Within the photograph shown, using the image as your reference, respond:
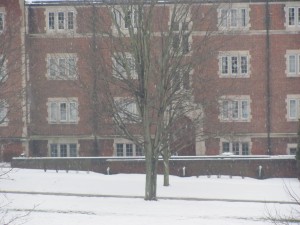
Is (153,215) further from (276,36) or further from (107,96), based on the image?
(276,36)

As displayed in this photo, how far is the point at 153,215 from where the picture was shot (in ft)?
59.1

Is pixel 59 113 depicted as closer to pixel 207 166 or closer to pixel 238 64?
pixel 207 166

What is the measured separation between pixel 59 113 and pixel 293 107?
15816 millimetres

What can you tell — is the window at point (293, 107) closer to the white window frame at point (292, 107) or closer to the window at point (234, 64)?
the white window frame at point (292, 107)

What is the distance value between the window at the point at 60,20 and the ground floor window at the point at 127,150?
8.47 meters

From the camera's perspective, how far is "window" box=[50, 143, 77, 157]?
35281 millimetres

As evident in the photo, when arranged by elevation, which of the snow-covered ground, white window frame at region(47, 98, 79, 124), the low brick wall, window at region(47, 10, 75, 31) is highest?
window at region(47, 10, 75, 31)

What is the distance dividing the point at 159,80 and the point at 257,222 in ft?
23.1

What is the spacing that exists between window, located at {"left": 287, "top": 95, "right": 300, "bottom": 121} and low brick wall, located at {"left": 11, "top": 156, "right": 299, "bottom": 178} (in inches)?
265

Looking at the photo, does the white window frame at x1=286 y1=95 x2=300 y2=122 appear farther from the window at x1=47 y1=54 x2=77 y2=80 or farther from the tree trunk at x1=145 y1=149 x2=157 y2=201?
the tree trunk at x1=145 y1=149 x2=157 y2=201

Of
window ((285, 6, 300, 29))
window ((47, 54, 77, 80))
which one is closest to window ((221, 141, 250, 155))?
window ((285, 6, 300, 29))

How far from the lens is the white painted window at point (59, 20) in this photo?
34.7m

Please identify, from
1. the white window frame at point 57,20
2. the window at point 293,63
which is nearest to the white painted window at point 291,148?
the window at point 293,63

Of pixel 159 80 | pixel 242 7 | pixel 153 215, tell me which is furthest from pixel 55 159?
pixel 242 7
